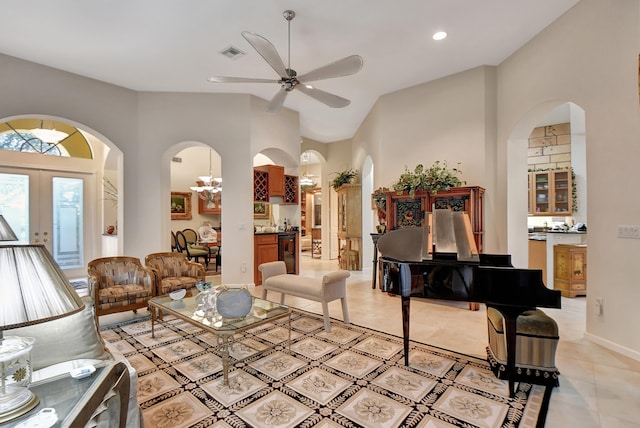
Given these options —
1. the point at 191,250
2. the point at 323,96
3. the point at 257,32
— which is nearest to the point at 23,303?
the point at 323,96

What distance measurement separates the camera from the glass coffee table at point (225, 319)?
246 centimetres

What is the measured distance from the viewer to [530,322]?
7.88 feet

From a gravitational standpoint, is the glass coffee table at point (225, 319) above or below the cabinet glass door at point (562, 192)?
below

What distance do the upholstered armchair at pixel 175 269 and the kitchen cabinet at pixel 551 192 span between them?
6.12m

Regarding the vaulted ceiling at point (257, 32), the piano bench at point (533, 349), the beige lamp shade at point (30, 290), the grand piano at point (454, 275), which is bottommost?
the piano bench at point (533, 349)

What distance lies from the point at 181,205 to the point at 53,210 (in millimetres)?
2975

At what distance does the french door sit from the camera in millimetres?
5785

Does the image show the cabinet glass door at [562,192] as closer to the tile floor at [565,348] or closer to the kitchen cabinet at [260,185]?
the tile floor at [565,348]

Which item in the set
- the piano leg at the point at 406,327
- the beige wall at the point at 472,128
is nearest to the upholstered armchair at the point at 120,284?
the beige wall at the point at 472,128

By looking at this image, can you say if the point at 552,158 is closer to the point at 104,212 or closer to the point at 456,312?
the point at 456,312

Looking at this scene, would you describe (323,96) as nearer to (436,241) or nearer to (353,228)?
(436,241)

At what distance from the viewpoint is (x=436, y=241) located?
293 centimetres

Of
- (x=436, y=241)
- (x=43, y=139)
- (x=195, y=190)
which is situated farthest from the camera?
(x=195, y=190)

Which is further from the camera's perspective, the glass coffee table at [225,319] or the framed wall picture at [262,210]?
the framed wall picture at [262,210]
